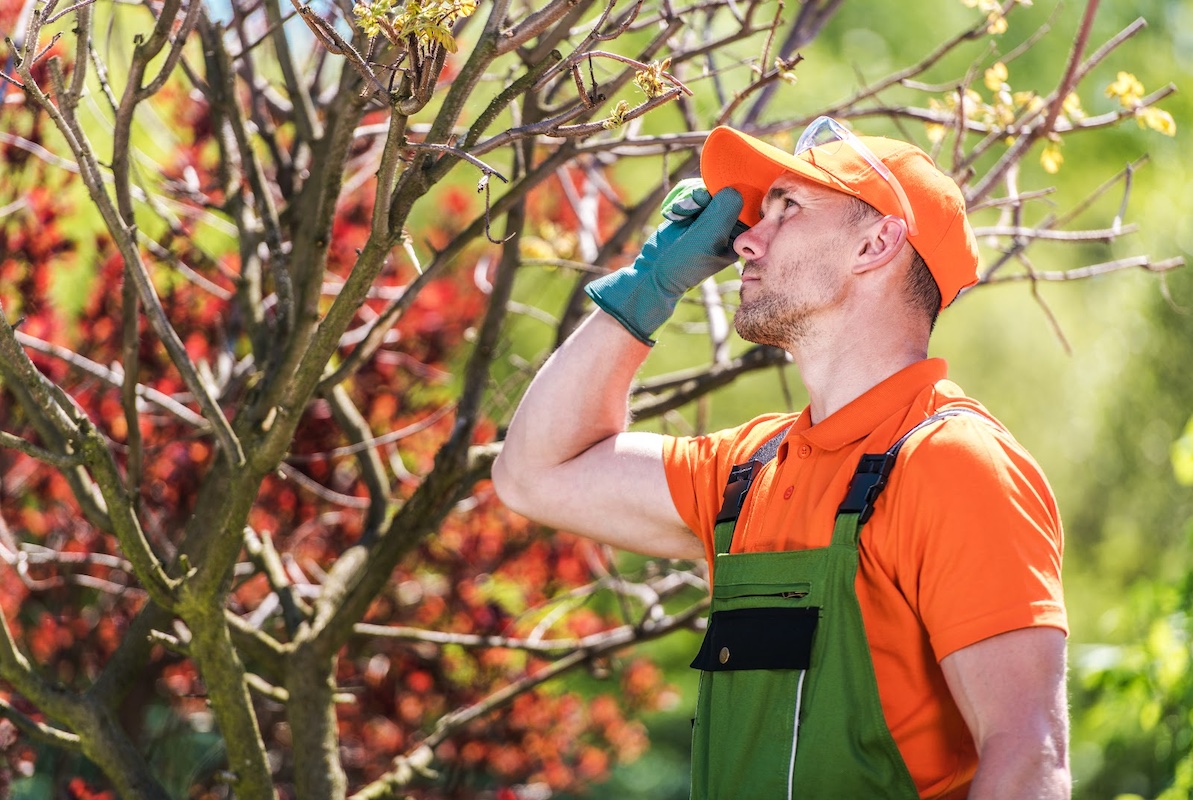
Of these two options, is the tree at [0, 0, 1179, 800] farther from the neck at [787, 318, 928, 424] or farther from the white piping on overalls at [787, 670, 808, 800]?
the white piping on overalls at [787, 670, 808, 800]

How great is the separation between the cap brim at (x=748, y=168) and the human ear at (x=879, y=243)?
0.07 meters

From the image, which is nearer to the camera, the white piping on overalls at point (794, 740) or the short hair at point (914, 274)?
the white piping on overalls at point (794, 740)

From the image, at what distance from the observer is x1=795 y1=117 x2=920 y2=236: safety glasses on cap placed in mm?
2109

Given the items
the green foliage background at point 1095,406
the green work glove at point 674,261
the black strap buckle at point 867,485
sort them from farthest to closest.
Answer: the green foliage background at point 1095,406, the green work glove at point 674,261, the black strap buckle at point 867,485

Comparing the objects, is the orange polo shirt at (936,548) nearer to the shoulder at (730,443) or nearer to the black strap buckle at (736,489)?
the black strap buckle at (736,489)

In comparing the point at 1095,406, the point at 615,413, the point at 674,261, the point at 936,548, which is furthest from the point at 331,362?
the point at 1095,406

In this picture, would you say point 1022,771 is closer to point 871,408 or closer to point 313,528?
point 871,408

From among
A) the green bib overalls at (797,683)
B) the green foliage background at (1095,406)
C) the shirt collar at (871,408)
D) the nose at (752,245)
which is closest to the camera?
the green bib overalls at (797,683)

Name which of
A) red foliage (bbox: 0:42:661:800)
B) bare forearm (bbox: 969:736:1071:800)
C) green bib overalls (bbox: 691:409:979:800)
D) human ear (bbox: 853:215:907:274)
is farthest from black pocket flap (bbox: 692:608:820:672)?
red foliage (bbox: 0:42:661:800)

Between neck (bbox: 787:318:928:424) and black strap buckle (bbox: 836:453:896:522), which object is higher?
neck (bbox: 787:318:928:424)

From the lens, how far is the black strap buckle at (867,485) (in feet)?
5.91

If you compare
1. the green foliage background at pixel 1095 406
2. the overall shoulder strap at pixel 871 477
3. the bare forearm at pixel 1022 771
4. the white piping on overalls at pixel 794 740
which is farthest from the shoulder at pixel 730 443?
the green foliage background at pixel 1095 406

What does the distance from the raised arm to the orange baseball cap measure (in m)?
0.20

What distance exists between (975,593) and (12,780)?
10.6 feet
